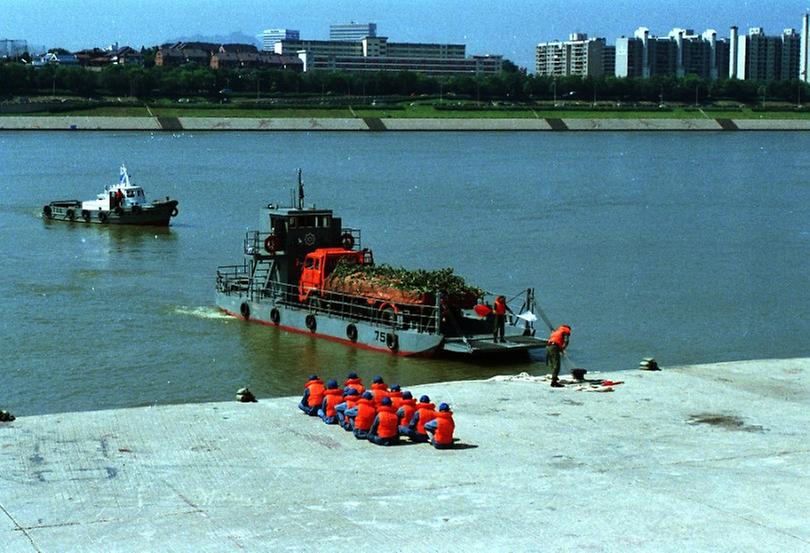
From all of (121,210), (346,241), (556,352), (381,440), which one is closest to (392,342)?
(346,241)

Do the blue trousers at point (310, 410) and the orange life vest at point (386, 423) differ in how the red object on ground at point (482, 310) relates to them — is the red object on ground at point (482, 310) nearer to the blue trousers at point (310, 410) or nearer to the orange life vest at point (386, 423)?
the blue trousers at point (310, 410)

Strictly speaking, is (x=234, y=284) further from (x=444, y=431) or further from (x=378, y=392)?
(x=444, y=431)

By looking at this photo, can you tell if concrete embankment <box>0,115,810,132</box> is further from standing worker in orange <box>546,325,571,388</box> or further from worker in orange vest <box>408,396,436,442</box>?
worker in orange vest <box>408,396,436,442</box>

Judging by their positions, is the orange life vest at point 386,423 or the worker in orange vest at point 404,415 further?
the worker in orange vest at point 404,415

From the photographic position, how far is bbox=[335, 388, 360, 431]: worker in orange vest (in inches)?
850

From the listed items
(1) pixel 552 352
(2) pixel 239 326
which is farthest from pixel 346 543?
(2) pixel 239 326

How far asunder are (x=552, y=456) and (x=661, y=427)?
8.89 feet

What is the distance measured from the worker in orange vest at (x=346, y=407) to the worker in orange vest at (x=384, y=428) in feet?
2.28

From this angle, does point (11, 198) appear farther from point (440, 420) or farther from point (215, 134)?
point (215, 134)

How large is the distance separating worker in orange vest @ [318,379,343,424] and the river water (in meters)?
8.62

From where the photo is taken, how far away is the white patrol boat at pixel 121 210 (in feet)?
230

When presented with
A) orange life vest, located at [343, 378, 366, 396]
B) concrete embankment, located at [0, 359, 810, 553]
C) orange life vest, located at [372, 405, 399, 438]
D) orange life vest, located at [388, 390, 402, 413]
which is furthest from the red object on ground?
orange life vest, located at [372, 405, 399, 438]

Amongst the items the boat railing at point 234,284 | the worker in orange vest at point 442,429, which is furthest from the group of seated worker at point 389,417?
the boat railing at point 234,284

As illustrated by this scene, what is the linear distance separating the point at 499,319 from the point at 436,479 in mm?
14733
